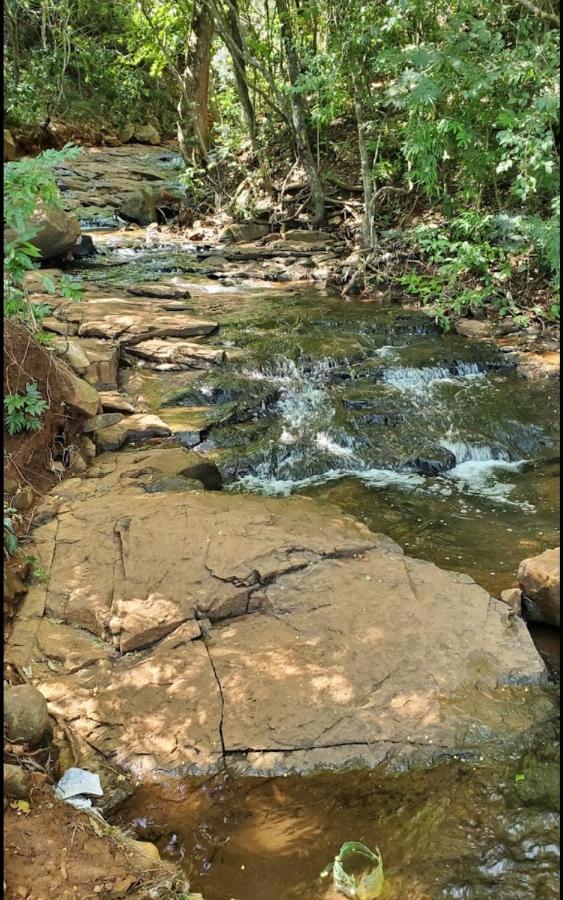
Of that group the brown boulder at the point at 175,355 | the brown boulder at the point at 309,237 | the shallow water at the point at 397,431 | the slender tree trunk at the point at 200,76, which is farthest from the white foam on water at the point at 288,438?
the slender tree trunk at the point at 200,76

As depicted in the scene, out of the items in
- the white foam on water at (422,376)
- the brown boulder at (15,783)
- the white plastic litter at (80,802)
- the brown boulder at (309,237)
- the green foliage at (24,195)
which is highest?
the brown boulder at (309,237)

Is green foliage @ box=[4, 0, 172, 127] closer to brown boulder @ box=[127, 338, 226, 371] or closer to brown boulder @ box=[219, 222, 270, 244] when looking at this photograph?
brown boulder @ box=[219, 222, 270, 244]

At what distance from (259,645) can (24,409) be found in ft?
8.87

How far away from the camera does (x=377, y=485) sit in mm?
6449

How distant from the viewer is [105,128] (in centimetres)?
2469

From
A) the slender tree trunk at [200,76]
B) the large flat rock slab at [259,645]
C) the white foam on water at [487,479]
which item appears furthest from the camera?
the slender tree trunk at [200,76]

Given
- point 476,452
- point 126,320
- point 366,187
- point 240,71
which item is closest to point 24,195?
point 476,452

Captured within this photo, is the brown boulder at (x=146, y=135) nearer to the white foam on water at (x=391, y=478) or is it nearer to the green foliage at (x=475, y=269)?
the green foliage at (x=475, y=269)

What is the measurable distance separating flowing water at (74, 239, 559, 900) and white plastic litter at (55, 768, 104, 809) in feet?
0.72

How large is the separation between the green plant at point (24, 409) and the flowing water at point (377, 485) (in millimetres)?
1980

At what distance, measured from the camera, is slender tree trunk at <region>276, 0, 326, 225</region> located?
1364 centimetres

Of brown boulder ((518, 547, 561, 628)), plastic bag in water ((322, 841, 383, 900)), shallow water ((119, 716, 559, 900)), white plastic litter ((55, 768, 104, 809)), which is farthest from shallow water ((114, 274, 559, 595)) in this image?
white plastic litter ((55, 768, 104, 809))

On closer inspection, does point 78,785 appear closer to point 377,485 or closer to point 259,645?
point 259,645

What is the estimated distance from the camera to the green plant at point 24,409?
5.05 metres
